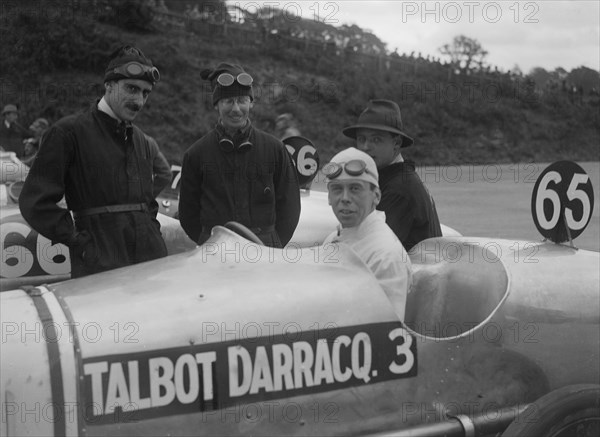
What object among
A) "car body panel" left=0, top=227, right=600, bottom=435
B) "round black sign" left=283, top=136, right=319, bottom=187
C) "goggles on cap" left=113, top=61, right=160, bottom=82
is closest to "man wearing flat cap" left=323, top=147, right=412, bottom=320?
"car body panel" left=0, top=227, right=600, bottom=435

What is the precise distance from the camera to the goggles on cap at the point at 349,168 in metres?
3.16

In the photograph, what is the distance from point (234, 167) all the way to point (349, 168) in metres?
1.18

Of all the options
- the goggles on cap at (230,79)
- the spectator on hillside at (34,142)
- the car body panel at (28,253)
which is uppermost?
the goggles on cap at (230,79)

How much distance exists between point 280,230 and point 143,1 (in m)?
31.4

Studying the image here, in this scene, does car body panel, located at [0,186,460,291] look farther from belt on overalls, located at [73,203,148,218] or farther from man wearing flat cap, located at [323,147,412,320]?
man wearing flat cap, located at [323,147,412,320]

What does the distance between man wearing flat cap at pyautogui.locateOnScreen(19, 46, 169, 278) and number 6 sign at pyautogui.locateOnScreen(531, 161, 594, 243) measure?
207 centimetres

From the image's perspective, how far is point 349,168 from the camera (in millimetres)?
3170

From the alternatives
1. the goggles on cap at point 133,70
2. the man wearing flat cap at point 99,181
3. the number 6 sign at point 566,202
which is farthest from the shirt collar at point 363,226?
the goggles on cap at point 133,70

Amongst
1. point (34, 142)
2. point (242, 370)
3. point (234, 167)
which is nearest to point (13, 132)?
point (34, 142)

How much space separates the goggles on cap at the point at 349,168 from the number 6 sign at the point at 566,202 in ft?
3.56

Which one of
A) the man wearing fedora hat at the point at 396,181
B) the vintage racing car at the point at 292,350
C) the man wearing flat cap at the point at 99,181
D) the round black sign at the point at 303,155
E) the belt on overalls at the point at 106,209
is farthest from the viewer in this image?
the round black sign at the point at 303,155

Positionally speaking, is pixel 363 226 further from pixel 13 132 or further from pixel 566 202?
pixel 13 132

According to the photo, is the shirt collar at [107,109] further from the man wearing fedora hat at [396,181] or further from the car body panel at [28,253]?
the car body panel at [28,253]

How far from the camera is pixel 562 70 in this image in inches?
1657
